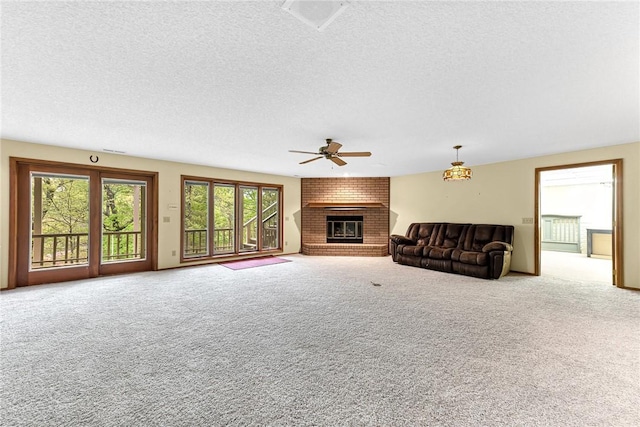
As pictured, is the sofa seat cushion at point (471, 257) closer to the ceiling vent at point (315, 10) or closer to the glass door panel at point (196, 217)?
the ceiling vent at point (315, 10)

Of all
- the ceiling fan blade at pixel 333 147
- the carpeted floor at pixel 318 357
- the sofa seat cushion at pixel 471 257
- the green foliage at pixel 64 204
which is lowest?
the carpeted floor at pixel 318 357

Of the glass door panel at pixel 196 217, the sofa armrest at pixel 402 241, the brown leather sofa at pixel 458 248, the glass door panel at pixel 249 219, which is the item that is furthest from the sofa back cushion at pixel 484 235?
the glass door panel at pixel 196 217

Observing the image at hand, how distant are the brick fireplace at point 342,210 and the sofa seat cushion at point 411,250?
4.74 feet

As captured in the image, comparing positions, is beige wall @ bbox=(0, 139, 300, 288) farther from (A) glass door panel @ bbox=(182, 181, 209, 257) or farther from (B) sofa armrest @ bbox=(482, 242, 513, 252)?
(B) sofa armrest @ bbox=(482, 242, 513, 252)

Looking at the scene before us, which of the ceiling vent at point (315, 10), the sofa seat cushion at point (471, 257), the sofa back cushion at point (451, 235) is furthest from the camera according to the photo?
the sofa back cushion at point (451, 235)

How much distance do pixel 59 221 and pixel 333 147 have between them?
199 inches

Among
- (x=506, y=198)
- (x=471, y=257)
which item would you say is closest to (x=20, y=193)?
(x=471, y=257)

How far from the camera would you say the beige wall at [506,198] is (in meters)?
4.40

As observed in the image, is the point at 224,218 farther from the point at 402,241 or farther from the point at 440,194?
the point at 440,194

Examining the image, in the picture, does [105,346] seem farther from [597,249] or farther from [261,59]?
[597,249]

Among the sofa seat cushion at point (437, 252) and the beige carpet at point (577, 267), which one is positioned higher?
the sofa seat cushion at point (437, 252)

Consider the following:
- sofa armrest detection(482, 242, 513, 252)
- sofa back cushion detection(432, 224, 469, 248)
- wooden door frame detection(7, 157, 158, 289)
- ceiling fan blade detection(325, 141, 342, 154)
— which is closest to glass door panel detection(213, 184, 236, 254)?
wooden door frame detection(7, 157, 158, 289)

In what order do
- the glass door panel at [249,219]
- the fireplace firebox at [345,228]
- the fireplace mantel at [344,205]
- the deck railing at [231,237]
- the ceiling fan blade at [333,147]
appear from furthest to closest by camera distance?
the fireplace firebox at [345,228] → the fireplace mantel at [344,205] → the glass door panel at [249,219] → the deck railing at [231,237] → the ceiling fan blade at [333,147]

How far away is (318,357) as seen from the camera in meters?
→ 2.24
